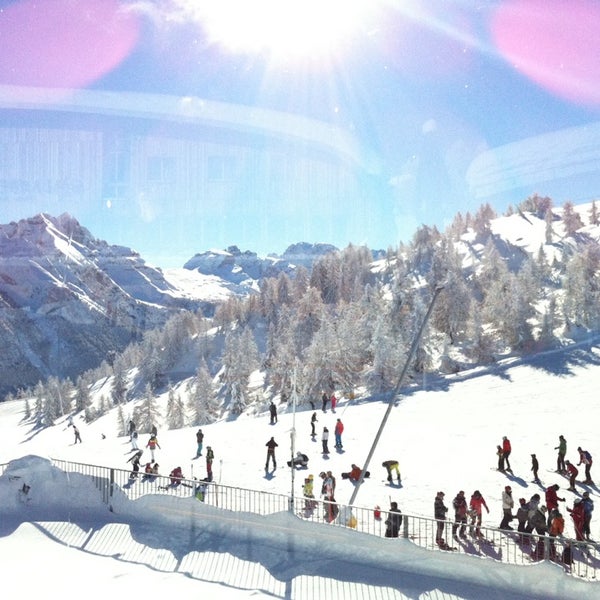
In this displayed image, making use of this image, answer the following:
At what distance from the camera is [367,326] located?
47.8m

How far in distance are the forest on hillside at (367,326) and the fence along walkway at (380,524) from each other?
3.68 meters

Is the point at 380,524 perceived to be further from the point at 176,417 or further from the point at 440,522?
the point at 176,417

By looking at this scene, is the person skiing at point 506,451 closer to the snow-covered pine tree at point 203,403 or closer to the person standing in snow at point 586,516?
the person standing in snow at point 586,516

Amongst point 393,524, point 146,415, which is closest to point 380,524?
point 393,524

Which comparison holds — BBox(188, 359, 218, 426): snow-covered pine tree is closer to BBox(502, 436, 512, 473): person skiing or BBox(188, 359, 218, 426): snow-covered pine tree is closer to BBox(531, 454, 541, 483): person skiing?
BBox(502, 436, 512, 473): person skiing

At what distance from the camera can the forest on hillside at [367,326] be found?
139ft

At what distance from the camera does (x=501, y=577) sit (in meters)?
10.7

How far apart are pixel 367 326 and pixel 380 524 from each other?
35.4 metres

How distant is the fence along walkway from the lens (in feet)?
36.3

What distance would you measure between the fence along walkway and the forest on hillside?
3.68 meters

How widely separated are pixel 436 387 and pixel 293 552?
25.3 m

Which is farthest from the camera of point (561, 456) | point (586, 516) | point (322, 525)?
point (561, 456)

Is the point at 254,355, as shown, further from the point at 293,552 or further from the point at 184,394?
the point at 293,552

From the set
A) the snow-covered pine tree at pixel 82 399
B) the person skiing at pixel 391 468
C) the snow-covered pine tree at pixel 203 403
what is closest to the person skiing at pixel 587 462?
the person skiing at pixel 391 468
